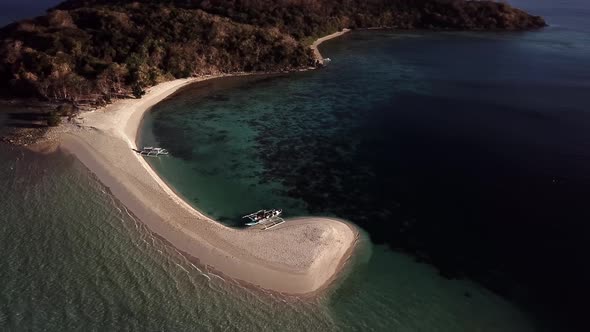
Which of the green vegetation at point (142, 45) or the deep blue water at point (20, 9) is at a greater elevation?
the deep blue water at point (20, 9)

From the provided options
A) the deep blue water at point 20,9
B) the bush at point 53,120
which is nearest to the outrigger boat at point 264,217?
the bush at point 53,120

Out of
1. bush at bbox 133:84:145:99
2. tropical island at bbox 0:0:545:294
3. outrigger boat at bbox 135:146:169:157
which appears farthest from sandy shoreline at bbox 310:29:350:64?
outrigger boat at bbox 135:146:169:157

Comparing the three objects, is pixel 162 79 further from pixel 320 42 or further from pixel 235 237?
pixel 320 42

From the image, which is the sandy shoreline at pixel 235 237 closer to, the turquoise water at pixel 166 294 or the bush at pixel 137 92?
the turquoise water at pixel 166 294

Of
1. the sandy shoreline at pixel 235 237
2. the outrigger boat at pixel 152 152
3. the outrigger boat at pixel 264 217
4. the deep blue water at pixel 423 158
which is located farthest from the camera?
the outrigger boat at pixel 152 152

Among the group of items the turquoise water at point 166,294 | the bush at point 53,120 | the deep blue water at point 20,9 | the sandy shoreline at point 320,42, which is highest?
the deep blue water at point 20,9

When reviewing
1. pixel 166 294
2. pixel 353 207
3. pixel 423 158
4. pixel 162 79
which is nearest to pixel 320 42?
pixel 162 79

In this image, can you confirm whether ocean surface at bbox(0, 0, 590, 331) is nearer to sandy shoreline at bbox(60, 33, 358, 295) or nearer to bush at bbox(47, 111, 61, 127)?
sandy shoreline at bbox(60, 33, 358, 295)
